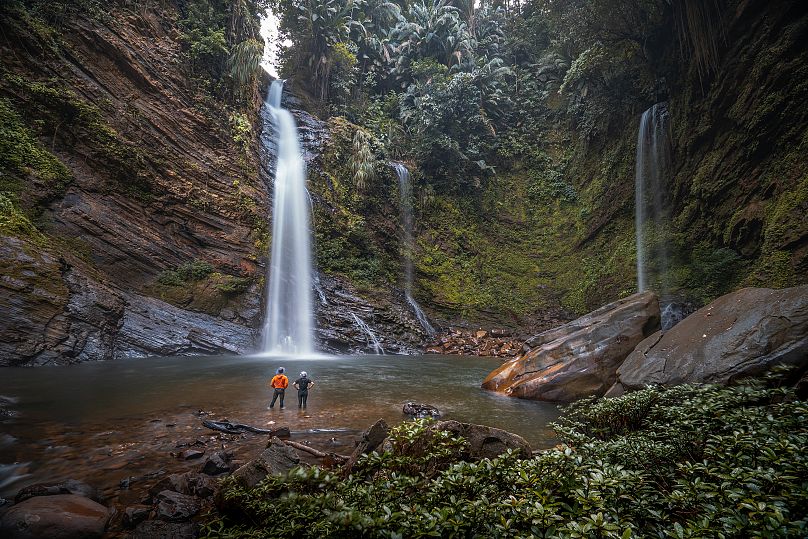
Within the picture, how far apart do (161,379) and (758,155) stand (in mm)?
19818

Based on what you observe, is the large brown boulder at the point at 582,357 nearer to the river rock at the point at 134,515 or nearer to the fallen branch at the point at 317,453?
the fallen branch at the point at 317,453

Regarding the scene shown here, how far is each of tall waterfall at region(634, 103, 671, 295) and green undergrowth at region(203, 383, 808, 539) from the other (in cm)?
1544

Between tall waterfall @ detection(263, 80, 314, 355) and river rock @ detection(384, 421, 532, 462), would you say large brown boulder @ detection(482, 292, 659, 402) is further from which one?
tall waterfall @ detection(263, 80, 314, 355)

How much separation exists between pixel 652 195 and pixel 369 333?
14912 mm

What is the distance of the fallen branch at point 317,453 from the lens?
16.1 ft

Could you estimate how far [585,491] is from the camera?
2.47 meters

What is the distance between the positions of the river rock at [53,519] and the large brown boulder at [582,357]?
25.9 feet

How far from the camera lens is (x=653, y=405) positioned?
4508 millimetres

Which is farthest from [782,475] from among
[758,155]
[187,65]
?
[187,65]

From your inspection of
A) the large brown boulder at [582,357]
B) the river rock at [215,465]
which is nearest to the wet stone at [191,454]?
the river rock at [215,465]

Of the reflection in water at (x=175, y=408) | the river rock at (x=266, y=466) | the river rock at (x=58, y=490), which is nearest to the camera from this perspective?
the river rock at (x=266, y=466)

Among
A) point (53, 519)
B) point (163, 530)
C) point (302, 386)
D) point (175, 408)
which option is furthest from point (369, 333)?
point (53, 519)

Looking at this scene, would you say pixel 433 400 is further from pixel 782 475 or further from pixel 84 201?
pixel 84 201

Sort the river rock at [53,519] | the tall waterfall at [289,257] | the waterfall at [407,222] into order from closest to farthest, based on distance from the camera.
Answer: the river rock at [53,519] → the tall waterfall at [289,257] → the waterfall at [407,222]
